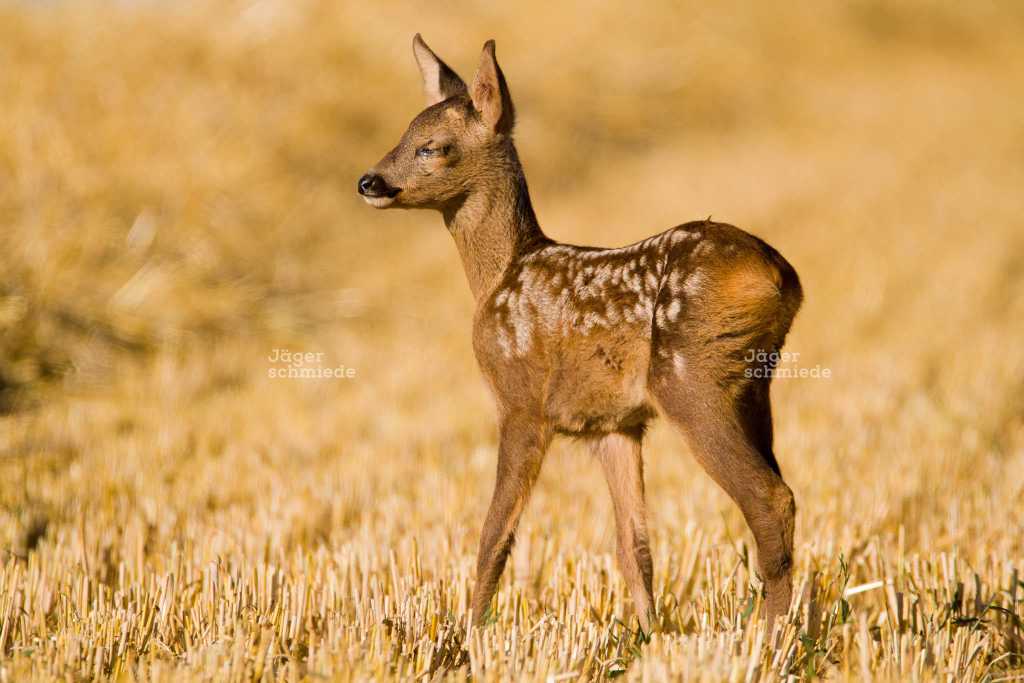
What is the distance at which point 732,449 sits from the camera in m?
3.41

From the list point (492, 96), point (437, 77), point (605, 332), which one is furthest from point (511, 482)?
point (437, 77)

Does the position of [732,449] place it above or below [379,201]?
below

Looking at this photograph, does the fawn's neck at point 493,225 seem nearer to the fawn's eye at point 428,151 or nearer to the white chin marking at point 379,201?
the fawn's eye at point 428,151

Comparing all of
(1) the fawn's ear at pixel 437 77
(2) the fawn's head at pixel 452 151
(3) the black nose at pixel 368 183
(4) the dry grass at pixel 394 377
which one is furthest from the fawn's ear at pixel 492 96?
(4) the dry grass at pixel 394 377

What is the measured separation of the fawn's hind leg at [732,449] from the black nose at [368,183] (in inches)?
47.8

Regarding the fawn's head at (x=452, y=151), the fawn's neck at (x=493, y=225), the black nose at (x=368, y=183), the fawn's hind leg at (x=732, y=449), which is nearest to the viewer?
the fawn's hind leg at (x=732, y=449)

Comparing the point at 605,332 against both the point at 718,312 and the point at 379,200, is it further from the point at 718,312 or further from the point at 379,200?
the point at 379,200

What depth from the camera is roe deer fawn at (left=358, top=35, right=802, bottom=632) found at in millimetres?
3441

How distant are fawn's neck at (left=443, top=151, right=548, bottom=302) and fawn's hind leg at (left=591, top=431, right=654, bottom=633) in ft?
2.58

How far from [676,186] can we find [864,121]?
285 inches

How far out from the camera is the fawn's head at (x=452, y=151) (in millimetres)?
3744

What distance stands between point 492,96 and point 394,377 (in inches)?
209

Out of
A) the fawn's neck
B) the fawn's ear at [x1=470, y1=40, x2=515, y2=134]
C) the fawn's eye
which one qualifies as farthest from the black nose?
the fawn's ear at [x1=470, y1=40, x2=515, y2=134]

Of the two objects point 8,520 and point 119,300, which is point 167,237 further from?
point 8,520
